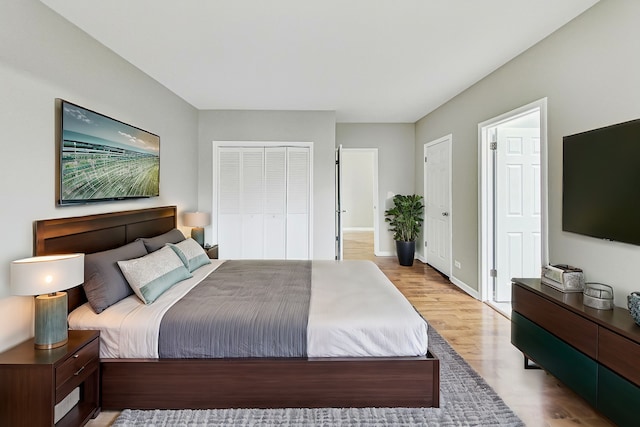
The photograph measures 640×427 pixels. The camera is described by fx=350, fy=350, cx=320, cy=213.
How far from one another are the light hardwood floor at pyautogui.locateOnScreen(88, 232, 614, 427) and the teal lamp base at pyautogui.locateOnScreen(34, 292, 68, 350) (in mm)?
547

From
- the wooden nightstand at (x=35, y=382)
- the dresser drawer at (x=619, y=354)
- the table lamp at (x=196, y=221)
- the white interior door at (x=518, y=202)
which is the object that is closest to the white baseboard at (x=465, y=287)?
the white interior door at (x=518, y=202)

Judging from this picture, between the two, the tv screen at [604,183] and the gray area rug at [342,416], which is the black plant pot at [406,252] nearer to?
the tv screen at [604,183]

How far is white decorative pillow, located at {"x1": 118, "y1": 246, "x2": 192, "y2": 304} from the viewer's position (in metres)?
2.38

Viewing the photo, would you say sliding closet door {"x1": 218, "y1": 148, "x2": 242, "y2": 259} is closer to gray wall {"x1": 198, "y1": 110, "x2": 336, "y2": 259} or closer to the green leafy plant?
gray wall {"x1": 198, "y1": 110, "x2": 336, "y2": 259}

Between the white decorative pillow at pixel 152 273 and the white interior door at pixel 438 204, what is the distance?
384 centimetres

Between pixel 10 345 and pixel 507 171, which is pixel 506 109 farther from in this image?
→ pixel 10 345

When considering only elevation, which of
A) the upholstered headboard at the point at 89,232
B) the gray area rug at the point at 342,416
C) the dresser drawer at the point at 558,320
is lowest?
the gray area rug at the point at 342,416

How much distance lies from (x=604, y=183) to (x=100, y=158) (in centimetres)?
358

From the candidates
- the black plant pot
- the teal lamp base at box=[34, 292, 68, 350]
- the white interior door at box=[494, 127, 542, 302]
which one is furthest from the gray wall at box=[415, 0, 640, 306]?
the teal lamp base at box=[34, 292, 68, 350]

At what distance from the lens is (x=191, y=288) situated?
8.85ft

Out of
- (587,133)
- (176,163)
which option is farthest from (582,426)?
(176,163)

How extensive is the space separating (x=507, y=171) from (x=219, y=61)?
3252 millimetres

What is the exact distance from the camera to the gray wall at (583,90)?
2158 millimetres

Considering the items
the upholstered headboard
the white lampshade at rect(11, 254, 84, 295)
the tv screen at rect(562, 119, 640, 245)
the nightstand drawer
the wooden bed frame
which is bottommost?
the wooden bed frame
